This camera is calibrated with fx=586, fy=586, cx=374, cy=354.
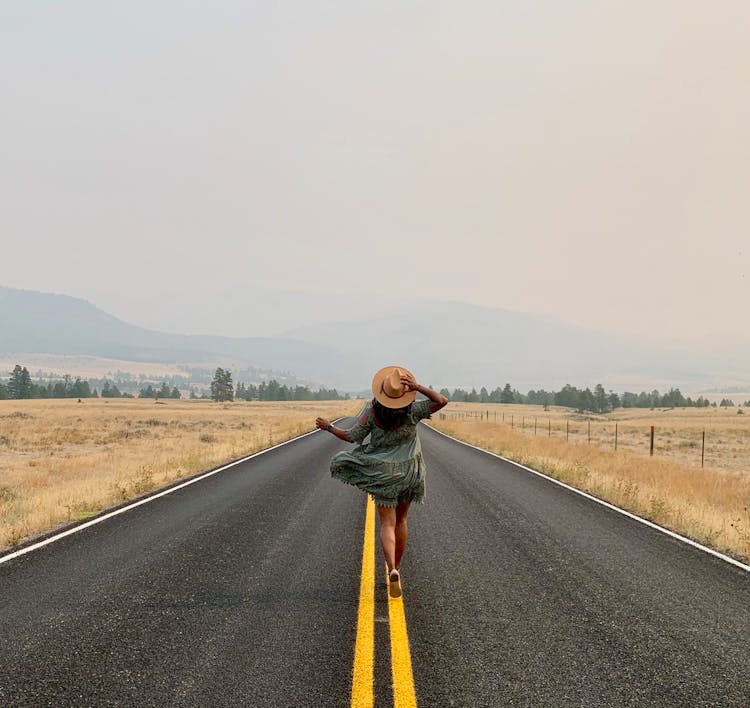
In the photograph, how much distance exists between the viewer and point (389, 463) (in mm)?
5707

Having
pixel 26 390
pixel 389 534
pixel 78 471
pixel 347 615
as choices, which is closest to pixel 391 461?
pixel 389 534

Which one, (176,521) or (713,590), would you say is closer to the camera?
(713,590)

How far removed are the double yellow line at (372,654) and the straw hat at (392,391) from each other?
1.79m

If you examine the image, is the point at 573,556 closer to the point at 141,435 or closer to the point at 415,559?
the point at 415,559

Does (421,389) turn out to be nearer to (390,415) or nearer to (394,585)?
(390,415)

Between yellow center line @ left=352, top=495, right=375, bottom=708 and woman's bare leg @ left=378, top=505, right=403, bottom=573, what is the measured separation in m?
0.38

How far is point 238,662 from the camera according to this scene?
13.4 ft

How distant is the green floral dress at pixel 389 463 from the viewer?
224 inches

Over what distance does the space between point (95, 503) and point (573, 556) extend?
8.27m

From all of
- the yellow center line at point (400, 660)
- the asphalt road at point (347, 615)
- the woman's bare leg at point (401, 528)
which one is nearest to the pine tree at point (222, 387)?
the asphalt road at point (347, 615)

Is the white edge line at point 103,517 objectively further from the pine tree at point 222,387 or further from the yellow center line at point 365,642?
the pine tree at point 222,387

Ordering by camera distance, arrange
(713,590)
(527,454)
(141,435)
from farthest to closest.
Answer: (141,435) → (527,454) → (713,590)

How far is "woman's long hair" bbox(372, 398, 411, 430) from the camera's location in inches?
224

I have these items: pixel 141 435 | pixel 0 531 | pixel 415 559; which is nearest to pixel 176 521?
pixel 0 531
